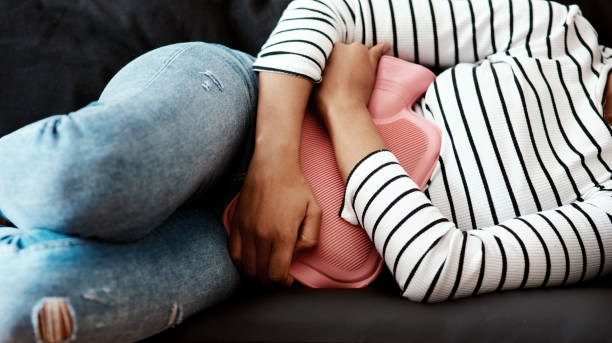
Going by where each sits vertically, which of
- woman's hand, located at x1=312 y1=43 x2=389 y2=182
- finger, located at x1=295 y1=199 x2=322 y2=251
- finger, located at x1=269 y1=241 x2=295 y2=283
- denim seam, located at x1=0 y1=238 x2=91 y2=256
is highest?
woman's hand, located at x1=312 y1=43 x2=389 y2=182

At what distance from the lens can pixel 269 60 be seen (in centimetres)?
69

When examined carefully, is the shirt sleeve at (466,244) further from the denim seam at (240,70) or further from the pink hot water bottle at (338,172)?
the denim seam at (240,70)

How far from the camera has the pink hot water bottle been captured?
2.05 feet

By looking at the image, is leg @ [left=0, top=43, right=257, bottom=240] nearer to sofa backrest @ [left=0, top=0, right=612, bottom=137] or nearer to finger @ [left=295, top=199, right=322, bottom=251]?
finger @ [left=295, top=199, right=322, bottom=251]

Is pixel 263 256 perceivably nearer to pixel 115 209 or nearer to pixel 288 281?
pixel 288 281

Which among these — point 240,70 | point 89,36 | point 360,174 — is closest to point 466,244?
point 360,174

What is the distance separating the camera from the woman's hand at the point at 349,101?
635mm

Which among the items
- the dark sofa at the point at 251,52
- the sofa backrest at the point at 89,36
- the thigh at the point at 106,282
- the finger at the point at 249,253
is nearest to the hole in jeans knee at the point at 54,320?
the thigh at the point at 106,282

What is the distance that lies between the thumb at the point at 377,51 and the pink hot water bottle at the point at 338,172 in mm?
11

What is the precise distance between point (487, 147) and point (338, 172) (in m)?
0.21

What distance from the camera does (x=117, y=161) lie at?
0.43 meters

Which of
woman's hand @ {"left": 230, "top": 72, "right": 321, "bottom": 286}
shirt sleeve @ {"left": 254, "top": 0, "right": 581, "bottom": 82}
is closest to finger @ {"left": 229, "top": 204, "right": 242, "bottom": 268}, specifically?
woman's hand @ {"left": 230, "top": 72, "right": 321, "bottom": 286}

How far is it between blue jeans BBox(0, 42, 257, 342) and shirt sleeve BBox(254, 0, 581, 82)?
33 cm

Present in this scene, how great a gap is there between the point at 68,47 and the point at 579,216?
0.86m
